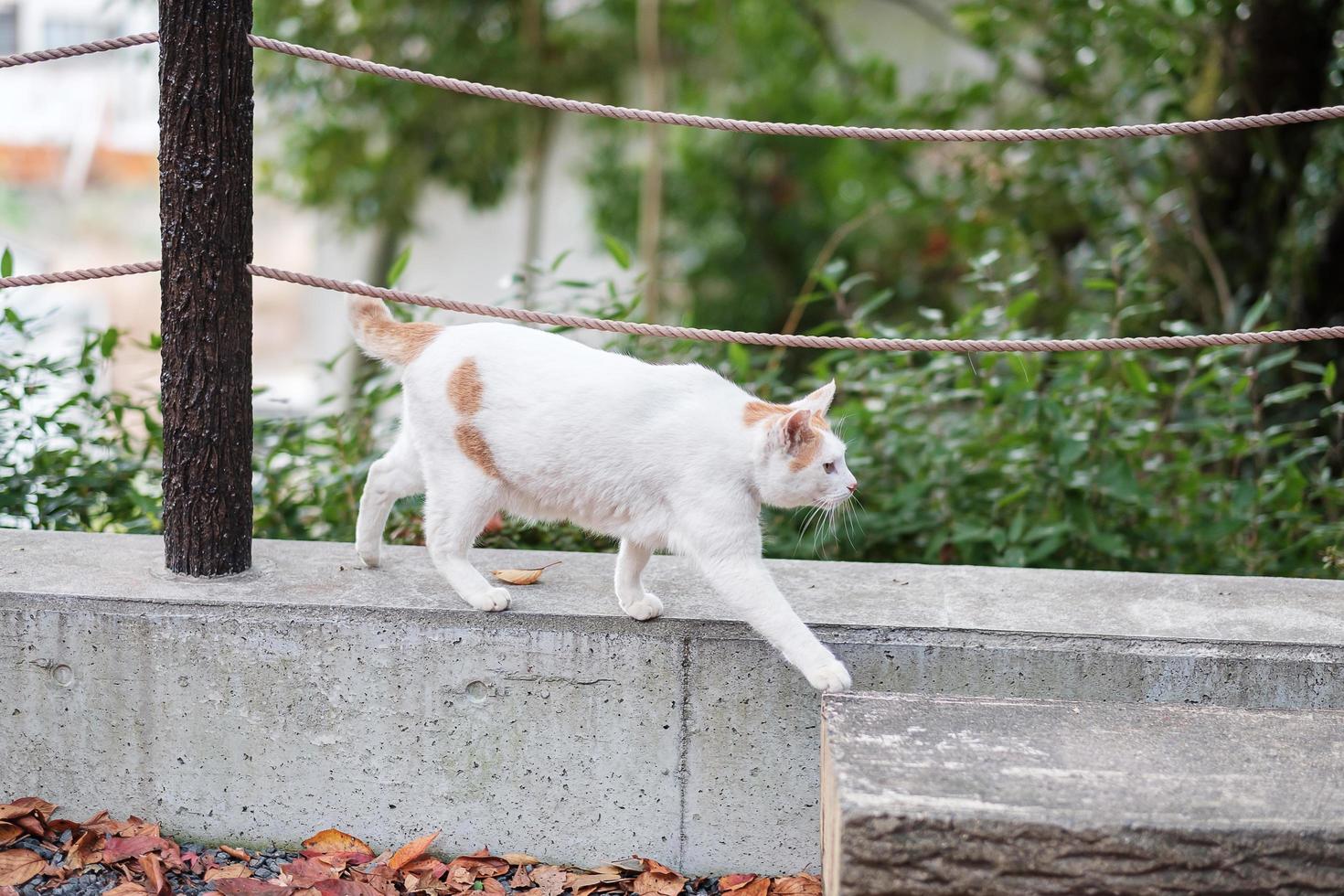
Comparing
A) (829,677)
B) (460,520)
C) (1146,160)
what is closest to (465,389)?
(460,520)

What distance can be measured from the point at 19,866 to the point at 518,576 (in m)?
1.02

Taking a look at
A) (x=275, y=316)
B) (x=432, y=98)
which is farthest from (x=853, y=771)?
(x=275, y=316)

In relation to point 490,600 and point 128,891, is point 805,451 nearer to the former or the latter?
point 490,600

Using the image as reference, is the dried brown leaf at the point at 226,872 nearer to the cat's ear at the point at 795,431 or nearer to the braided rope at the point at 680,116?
the cat's ear at the point at 795,431

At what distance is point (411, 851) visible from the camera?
2.37m

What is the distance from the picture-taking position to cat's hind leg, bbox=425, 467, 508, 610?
7.75 ft

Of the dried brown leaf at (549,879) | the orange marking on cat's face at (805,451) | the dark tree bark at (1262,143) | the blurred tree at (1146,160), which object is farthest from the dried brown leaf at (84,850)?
the dark tree bark at (1262,143)

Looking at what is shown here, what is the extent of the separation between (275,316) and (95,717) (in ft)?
43.3

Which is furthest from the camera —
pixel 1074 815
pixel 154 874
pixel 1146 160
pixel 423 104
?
pixel 423 104

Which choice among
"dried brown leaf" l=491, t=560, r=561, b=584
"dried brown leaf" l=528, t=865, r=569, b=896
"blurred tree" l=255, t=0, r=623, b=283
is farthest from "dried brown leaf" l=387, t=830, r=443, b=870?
"blurred tree" l=255, t=0, r=623, b=283

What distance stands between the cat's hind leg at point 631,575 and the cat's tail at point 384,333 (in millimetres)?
561

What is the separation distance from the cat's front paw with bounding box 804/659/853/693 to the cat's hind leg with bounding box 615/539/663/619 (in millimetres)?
336

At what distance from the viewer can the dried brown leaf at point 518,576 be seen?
8.36 feet

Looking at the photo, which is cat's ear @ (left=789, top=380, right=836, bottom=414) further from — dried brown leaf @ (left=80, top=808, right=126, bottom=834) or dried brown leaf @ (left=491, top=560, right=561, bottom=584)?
dried brown leaf @ (left=80, top=808, right=126, bottom=834)
